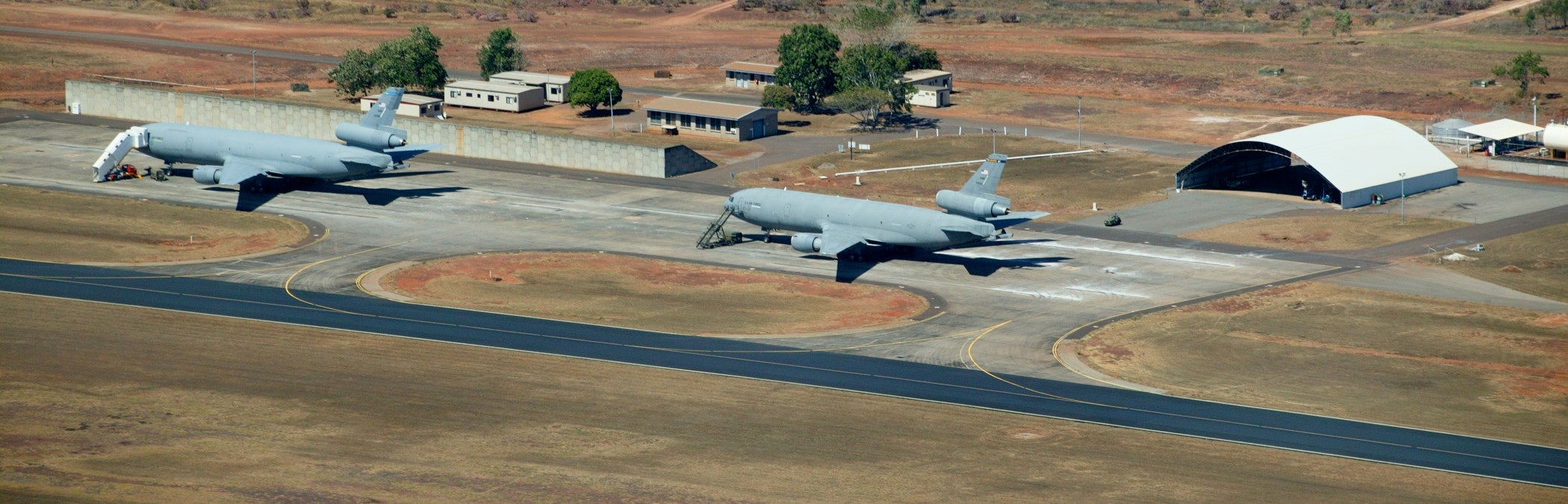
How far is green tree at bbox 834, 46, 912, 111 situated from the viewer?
174 m

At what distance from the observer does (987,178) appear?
101 metres

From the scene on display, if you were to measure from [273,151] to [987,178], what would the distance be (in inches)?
2438

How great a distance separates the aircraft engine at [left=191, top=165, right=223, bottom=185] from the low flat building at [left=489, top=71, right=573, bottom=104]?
59188 millimetres

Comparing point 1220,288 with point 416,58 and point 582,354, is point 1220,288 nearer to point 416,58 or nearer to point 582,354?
point 582,354

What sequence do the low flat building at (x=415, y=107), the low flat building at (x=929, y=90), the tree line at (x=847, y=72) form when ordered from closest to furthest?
1. the low flat building at (x=415, y=107)
2. the tree line at (x=847, y=72)
3. the low flat building at (x=929, y=90)

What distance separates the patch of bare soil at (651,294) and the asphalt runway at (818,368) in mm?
2865

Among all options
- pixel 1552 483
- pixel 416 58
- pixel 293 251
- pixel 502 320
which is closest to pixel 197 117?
pixel 416 58

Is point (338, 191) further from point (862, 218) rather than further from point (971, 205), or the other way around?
point (971, 205)

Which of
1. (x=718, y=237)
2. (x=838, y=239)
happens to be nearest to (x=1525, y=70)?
(x=838, y=239)

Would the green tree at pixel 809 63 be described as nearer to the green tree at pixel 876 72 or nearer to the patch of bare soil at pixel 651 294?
the green tree at pixel 876 72

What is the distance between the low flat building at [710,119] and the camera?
16388cm

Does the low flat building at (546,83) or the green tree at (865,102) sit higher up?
the low flat building at (546,83)

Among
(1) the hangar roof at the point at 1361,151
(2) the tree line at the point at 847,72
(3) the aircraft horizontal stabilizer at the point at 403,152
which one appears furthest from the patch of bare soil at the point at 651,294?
(2) the tree line at the point at 847,72

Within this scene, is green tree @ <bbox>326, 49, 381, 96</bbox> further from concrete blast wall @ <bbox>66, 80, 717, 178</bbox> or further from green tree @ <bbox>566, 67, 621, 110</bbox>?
green tree @ <bbox>566, 67, 621, 110</bbox>
